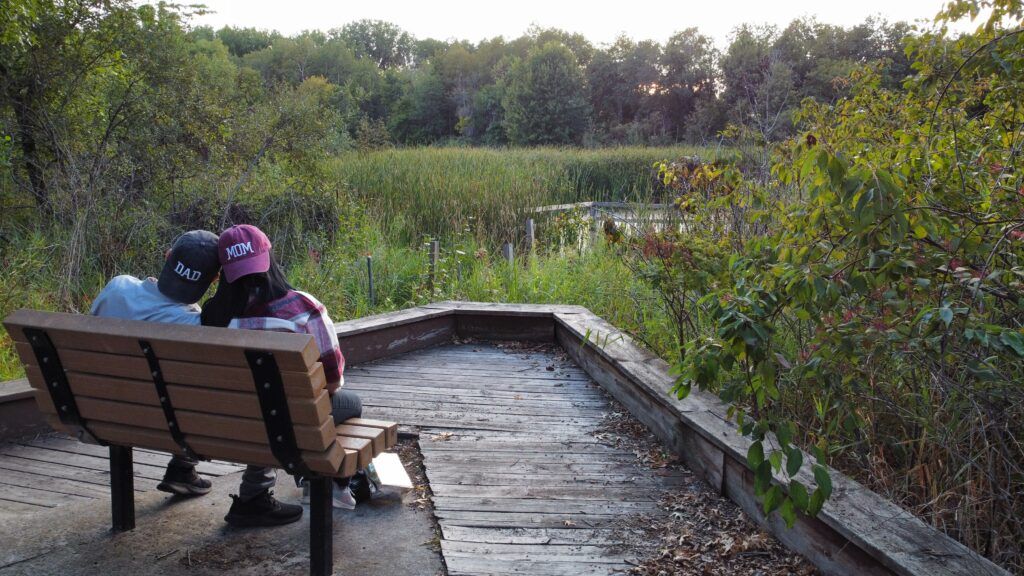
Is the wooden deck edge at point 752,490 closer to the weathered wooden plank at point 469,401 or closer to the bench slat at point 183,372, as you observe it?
the weathered wooden plank at point 469,401

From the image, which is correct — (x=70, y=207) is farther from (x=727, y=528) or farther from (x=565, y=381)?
(x=727, y=528)

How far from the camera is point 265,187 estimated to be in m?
10.8

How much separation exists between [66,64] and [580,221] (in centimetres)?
666

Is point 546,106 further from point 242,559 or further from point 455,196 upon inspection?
point 242,559

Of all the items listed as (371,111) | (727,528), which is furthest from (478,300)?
(371,111)

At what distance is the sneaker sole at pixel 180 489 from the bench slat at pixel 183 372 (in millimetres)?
701

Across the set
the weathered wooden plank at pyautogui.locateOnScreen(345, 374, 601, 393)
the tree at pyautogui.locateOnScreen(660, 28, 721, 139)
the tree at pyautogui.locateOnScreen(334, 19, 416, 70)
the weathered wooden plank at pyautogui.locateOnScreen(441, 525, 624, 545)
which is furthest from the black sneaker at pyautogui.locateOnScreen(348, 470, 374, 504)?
the tree at pyautogui.locateOnScreen(334, 19, 416, 70)

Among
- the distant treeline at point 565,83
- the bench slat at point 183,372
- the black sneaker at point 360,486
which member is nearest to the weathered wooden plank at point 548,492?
the black sneaker at point 360,486

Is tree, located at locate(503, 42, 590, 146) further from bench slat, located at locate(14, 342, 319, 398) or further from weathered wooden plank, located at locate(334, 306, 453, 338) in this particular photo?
bench slat, located at locate(14, 342, 319, 398)

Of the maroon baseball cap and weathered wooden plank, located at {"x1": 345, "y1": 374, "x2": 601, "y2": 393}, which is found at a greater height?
the maroon baseball cap

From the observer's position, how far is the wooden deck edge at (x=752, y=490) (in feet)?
7.19

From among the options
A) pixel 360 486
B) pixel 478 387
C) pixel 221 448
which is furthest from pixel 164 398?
pixel 478 387

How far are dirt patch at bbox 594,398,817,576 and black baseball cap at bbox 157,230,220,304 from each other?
5.83ft

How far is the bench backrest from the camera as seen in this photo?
7.60ft
